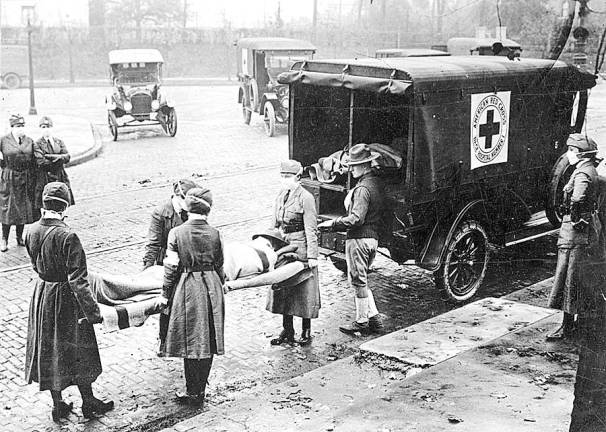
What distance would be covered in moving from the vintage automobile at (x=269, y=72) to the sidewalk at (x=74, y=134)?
4.91 meters

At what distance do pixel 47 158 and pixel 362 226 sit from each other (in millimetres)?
4797

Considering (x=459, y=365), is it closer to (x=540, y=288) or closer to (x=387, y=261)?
(x=540, y=288)

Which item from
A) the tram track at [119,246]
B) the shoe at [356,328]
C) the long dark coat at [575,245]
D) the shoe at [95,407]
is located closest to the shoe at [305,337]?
the shoe at [356,328]

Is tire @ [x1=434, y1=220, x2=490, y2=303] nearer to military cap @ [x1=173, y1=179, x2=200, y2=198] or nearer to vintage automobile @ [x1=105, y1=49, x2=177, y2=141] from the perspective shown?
military cap @ [x1=173, y1=179, x2=200, y2=198]

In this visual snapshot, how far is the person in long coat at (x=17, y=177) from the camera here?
32.0ft

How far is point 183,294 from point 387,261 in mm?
4560

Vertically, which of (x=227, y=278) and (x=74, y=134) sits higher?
(x=227, y=278)

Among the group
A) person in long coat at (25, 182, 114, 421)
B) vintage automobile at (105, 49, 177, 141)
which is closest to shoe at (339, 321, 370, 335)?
person in long coat at (25, 182, 114, 421)

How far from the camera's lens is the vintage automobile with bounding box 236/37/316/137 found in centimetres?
2167

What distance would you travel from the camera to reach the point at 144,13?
176 ft

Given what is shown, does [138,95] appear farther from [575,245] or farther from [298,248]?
[575,245]

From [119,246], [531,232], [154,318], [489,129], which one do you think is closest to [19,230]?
[119,246]

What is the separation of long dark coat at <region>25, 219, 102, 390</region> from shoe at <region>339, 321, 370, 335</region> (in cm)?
267

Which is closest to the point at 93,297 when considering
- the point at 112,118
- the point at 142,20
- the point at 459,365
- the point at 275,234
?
the point at 275,234
